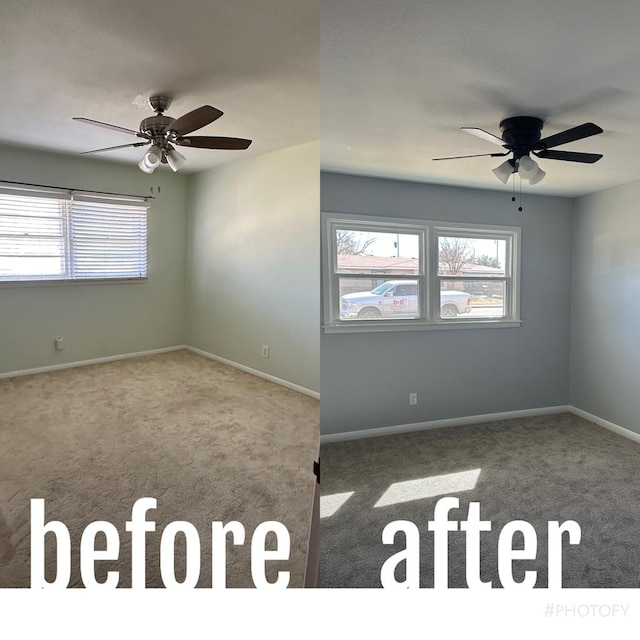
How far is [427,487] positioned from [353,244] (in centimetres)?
38

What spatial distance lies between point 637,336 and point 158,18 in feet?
5.82

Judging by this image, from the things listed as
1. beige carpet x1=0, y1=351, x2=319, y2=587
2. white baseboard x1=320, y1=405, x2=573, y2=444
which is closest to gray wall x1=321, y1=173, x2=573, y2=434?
white baseboard x1=320, y1=405, x2=573, y2=444

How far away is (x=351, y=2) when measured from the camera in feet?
1.97

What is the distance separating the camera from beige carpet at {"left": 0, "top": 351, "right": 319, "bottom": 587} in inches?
60.0

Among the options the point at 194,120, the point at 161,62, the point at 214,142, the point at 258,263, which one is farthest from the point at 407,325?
the point at 258,263

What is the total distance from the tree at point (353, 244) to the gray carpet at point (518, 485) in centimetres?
25

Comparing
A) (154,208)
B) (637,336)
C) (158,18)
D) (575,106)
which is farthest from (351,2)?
(154,208)

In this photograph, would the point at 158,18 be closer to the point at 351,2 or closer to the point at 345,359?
the point at 351,2

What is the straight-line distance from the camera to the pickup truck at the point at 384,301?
0.56 m

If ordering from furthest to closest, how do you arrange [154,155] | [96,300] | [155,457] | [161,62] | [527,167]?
1. [96,300]
2. [154,155]
3. [155,457]
4. [161,62]
5. [527,167]

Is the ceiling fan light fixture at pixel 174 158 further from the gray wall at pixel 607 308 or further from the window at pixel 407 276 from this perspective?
the gray wall at pixel 607 308

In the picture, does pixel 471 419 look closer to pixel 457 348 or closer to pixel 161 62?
pixel 457 348

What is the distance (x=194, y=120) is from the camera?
1.97 m

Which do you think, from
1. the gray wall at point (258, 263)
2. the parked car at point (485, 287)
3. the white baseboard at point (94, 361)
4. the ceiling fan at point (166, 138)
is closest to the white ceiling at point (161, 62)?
the ceiling fan at point (166, 138)
